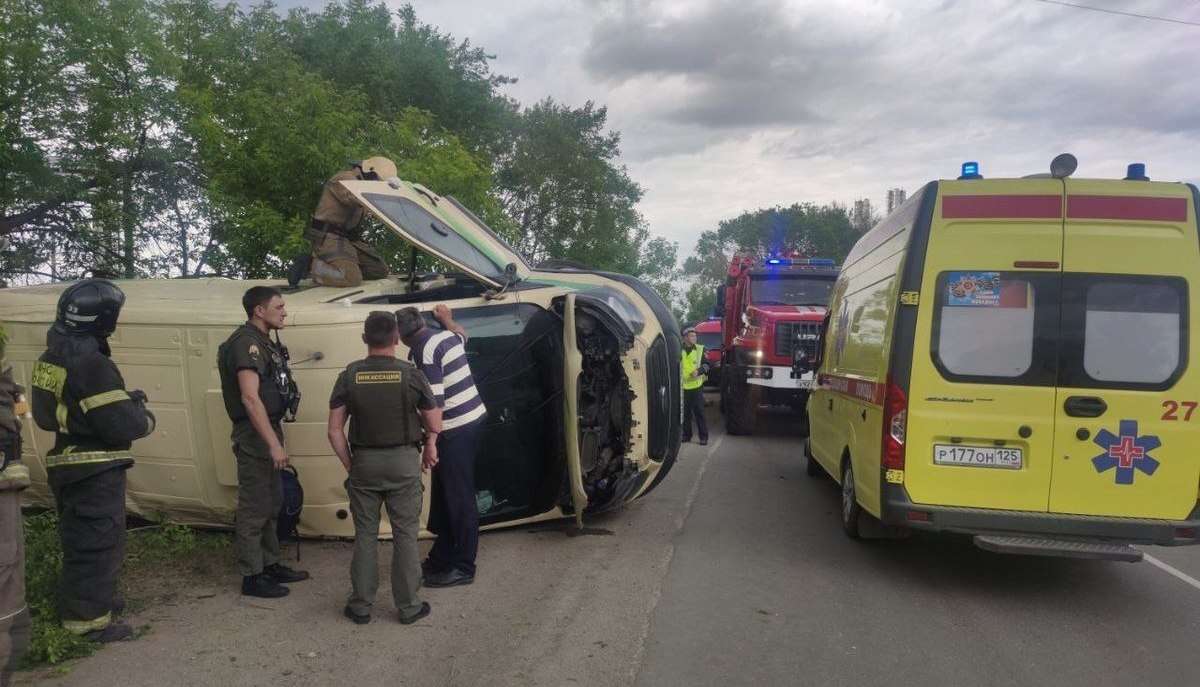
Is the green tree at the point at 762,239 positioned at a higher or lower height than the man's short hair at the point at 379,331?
higher

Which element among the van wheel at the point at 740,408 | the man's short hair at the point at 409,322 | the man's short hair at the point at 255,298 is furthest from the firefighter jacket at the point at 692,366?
the man's short hair at the point at 255,298

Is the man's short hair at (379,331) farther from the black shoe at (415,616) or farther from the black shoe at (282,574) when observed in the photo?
the black shoe at (282,574)

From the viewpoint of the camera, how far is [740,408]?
12.8m

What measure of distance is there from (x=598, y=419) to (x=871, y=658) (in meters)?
2.79

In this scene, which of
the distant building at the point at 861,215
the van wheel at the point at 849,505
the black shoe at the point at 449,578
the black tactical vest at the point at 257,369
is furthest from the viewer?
the distant building at the point at 861,215

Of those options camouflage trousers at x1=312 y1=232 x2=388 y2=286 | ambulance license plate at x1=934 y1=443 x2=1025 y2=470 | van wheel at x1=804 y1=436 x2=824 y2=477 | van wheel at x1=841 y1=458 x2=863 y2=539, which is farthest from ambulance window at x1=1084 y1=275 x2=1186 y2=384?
camouflage trousers at x1=312 y1=232 x2=388 y2=286

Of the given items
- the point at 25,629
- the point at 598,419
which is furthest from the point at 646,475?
the point at 25,629

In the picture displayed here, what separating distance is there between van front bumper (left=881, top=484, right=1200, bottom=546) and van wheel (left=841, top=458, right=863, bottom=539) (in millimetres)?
903

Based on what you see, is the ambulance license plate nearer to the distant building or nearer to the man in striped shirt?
the man in striped shirt

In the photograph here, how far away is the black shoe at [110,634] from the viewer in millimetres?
3973

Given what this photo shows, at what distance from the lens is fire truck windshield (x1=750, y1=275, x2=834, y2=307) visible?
13.4 m

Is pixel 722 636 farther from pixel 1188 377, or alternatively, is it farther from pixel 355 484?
pixel 1188 377

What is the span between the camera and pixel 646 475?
6.45 metres

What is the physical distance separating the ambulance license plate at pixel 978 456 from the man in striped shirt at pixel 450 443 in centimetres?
287
